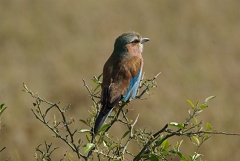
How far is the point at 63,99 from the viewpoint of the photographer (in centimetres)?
948

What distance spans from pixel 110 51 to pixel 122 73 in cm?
617

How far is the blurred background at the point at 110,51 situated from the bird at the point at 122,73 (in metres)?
2.93

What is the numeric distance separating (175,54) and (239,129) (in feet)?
9.65

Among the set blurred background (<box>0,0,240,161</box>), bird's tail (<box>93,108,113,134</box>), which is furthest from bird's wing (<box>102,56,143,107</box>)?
blurred background (<box>0,0,240,161</box>)

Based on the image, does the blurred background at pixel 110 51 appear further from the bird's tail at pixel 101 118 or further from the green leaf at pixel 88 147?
the green leaf at pixel 88 147

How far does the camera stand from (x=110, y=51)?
Result: 10.9 meters

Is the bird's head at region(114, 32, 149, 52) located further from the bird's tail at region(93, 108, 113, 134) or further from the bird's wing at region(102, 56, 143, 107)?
the bird's tail at region(93, 108, 113, 134)

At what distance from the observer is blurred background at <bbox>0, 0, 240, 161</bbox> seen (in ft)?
29.2

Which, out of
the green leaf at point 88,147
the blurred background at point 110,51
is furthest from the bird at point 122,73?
the blurred background at point 110,51

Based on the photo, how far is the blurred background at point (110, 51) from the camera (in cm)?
891

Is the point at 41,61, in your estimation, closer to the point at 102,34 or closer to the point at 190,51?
the point at 102,34

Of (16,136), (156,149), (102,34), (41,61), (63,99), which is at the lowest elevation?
(156,149)

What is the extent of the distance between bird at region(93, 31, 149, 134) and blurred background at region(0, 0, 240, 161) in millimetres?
2930

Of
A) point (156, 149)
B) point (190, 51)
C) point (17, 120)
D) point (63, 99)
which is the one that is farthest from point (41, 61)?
point (156, 149)
